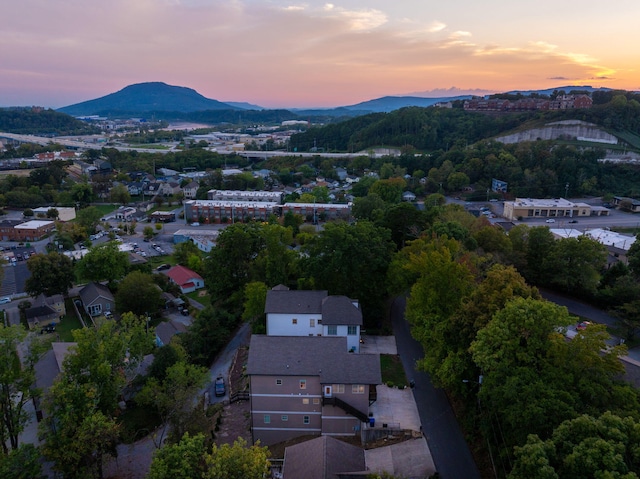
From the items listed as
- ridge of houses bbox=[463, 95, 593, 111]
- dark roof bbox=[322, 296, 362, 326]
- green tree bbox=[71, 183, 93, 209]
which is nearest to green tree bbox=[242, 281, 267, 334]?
dark roof bbox=[322, 296, 362, 326]

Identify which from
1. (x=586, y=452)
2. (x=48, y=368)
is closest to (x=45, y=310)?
(x=48, y=368)

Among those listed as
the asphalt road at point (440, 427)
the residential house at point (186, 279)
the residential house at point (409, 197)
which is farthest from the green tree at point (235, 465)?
the residential house at point (409, 197)

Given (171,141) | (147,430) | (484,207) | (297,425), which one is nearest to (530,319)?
(297,425)

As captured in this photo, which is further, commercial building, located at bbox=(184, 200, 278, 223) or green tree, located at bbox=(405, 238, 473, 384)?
commercial building, located at bbox=(184, 200, 278, 223)

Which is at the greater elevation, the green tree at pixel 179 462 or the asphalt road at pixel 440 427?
the green tree at pixel 179 462

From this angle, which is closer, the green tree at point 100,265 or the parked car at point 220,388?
the parked car at point 220,388

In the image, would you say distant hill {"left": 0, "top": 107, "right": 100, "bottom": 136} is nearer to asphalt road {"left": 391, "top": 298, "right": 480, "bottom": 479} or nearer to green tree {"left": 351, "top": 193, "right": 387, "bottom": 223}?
green tree {"left": 351, "top": 193, "right": 387, "bottom": 223}

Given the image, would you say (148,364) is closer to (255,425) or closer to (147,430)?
(147,430)

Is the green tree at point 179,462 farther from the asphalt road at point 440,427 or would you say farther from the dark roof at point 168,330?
the dark roof at point 168,330
